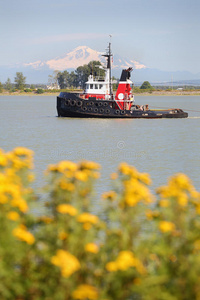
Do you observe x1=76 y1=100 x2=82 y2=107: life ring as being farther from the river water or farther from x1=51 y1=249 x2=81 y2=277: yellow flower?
x1=51 y1=249 x2=81 y2=277: yellow flower

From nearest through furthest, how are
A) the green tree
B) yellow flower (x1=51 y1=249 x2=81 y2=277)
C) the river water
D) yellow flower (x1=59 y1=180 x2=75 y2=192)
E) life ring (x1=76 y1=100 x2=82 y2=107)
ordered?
yellow flower (x1=51 y1=249 x2=81 y2=277), yellow flower (x1=59 y1=180 x2=75 y2=192), the river water, life ring (x1=76 y1=100 x2=82 y2=107), the green tree

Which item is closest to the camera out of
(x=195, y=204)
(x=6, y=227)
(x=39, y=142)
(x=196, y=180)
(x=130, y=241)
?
(x=6, y=227)

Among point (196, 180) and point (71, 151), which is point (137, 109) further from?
point (196, 180)

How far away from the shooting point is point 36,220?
5.34 m

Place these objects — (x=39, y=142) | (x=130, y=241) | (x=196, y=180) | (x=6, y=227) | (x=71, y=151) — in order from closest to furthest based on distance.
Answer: (x=6, y=227) → (x=130, y=241) → (x=196, y=180) → (x=71, y=151) → (x=39, y=142)

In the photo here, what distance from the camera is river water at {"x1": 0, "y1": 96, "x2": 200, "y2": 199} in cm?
2043

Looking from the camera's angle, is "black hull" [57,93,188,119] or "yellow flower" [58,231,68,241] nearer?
"yellow flower" [58,231,68,241]

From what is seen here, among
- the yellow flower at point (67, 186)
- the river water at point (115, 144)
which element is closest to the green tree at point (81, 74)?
the river water at point (115, 144)

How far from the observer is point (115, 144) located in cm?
3275

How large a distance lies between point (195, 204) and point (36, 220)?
1.66 metres

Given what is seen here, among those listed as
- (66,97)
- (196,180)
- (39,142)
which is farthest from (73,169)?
(66,97)

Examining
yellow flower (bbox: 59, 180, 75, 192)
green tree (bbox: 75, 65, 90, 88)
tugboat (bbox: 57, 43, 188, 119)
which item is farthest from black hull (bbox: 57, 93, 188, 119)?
green tree (bbox: 75, 65, 90, 88)

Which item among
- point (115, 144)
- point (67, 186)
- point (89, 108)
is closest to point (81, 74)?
point (89, 108)

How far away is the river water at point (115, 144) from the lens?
20.4m
